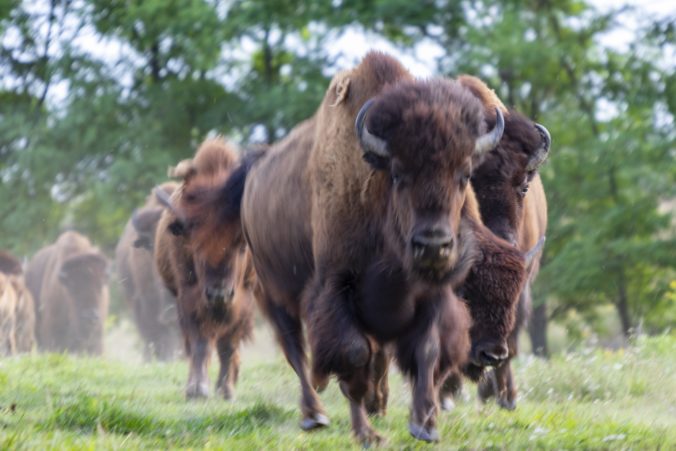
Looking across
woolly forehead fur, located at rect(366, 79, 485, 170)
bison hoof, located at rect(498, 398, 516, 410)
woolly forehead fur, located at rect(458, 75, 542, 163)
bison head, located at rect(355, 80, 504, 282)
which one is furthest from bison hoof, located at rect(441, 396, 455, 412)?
woolly forehead fur, located at rect(366, 79, 485, 170)

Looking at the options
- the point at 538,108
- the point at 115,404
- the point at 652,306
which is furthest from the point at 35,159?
the point at 115,404

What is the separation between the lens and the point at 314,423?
669 cm

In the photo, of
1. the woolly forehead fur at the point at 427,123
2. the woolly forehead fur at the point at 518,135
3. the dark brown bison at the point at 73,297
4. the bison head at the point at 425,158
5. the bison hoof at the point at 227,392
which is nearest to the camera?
the bison head at the point at 425,158

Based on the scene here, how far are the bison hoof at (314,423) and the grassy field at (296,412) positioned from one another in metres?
0.04

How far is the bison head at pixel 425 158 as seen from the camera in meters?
5.58

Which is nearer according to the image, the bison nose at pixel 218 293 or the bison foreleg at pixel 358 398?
the bison foreleg at pixel 358 398

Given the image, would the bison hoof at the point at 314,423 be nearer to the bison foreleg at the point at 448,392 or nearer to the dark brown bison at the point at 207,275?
the bison foreleg at the point at 448,392

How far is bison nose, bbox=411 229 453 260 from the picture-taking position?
18.0ft

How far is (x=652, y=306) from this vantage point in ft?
62.1

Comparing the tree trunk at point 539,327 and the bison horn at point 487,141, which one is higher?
the bison horn at point 487,141

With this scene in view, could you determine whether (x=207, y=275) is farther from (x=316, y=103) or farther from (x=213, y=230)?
(x=316, y=103)

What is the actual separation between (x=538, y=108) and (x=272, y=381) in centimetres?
1161

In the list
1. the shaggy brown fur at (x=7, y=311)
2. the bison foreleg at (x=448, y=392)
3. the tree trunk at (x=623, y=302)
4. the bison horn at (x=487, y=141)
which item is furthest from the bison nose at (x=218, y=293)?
the tree trunk at (x=623, y=302)

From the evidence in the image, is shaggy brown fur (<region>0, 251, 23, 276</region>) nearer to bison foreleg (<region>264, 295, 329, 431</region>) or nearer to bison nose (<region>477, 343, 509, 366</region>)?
bison foreleg (<region>264, 295, 329, 431</region>)
